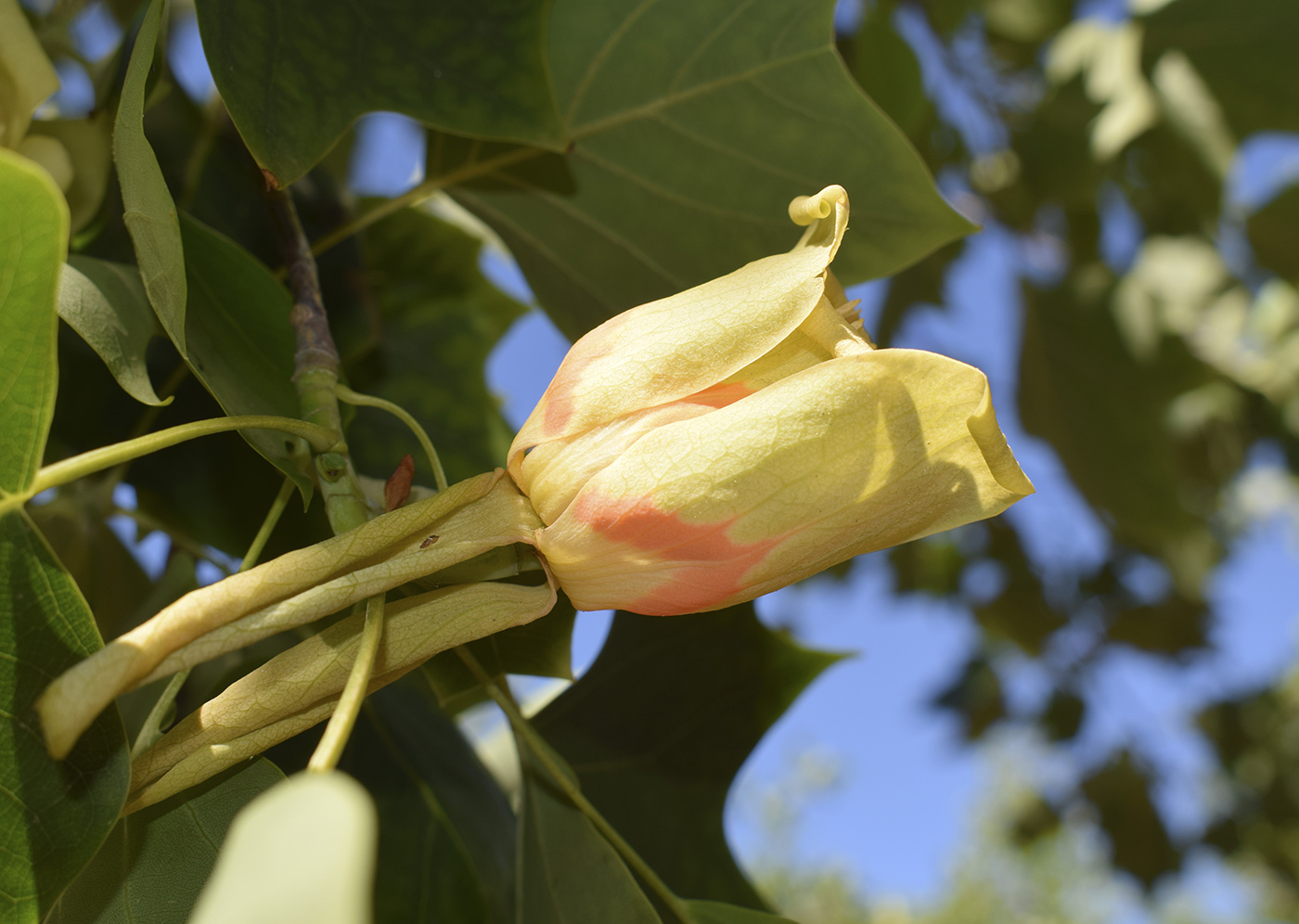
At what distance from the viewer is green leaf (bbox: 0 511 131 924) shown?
0.23 metres

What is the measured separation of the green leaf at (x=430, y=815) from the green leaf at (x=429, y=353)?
122 mm

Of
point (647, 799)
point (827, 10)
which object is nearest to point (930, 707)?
point (647, 799)

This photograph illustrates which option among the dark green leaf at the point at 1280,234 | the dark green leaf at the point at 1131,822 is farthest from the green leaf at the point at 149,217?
the dark green leaf at the point at 1131,822

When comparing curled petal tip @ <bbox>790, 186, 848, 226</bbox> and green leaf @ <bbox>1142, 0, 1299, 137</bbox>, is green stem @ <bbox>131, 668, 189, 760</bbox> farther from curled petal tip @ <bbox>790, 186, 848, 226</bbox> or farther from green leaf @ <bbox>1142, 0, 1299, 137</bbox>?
green leaf @ <bbox>1142, 0, 1299, 137</bbox>

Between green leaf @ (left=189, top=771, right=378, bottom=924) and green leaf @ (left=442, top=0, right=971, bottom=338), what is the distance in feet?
1.13

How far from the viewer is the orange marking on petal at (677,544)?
221 millimetres

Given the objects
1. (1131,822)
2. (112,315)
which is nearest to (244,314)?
(112,315)

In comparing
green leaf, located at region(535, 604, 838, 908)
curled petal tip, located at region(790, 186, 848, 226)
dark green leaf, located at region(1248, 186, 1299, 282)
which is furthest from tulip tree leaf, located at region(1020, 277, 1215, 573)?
curled petal tip, located at region(790, 186, 848, 226)

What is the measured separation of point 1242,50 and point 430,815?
1.01m

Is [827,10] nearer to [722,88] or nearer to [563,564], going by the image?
[722,88]

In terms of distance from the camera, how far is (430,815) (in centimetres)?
44

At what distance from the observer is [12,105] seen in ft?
1.05

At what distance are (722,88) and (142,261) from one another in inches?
10.6

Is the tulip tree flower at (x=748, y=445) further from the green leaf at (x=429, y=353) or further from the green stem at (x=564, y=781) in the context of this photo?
the green leaf at (x=429, y=353)
